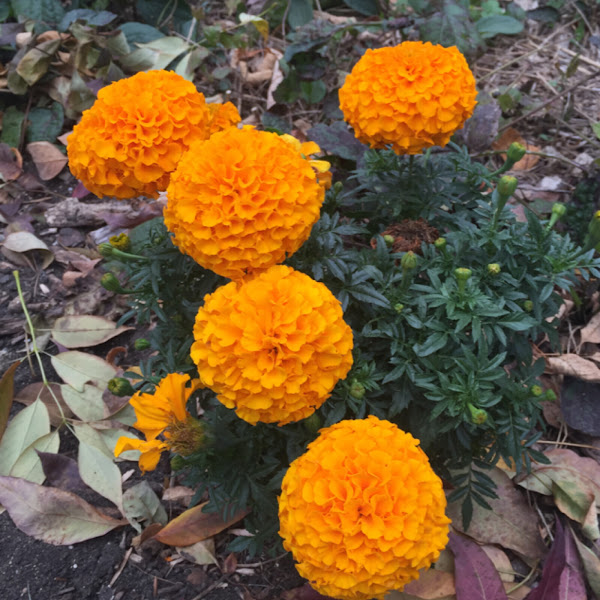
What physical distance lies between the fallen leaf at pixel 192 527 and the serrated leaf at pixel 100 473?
0.71ft

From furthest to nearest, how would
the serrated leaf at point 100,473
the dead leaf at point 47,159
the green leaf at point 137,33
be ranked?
1. the green leaf at point 137,33
2. the dead leaf at point 47,159
3. the serrated leaf at point 100,473

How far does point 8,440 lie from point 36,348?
443 mm

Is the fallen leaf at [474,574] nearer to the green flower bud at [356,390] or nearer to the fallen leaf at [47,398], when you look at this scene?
the green flower bud at [356,390]

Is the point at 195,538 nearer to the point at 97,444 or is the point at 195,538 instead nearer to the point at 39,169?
the point at 97,444

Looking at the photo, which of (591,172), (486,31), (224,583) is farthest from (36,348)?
(486,31)

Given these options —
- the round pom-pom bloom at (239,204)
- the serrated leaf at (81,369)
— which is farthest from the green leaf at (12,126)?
the round pom-pom bloom at (239,204)

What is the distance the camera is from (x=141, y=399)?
1.56m

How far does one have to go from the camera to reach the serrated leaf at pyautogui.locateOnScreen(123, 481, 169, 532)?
2102 millimetres

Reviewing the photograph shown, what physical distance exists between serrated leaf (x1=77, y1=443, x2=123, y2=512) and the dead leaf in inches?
70.7

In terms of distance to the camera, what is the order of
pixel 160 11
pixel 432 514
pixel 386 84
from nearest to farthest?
pixel 432 514
pixel 386 84
pixel 160 11

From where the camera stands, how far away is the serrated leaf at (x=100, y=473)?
2.15 m

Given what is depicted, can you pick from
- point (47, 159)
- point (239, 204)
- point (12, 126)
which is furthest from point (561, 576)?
point (12, 126)

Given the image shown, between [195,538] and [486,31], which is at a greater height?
[486,31]

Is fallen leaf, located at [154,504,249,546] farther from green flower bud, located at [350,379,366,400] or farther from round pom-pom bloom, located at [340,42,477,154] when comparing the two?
round pom-pom bloom, located at [340,42,477,154]
